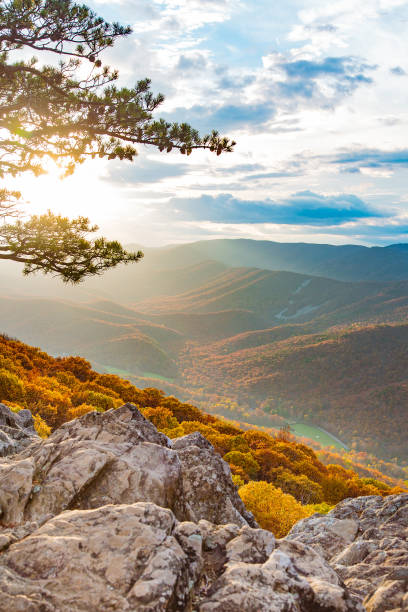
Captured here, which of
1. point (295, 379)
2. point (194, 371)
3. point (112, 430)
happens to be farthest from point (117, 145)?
point (194, 371)

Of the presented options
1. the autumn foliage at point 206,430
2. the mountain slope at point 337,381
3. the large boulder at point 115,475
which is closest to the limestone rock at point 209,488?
the large boulder at point 115,475

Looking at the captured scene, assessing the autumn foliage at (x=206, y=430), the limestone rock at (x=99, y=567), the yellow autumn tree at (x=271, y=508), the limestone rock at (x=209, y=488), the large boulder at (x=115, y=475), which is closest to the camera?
the limestone rock at (x=99, y=567)

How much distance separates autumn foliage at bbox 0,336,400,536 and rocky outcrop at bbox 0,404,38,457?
6.34 ft

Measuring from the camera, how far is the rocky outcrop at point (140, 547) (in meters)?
3.55

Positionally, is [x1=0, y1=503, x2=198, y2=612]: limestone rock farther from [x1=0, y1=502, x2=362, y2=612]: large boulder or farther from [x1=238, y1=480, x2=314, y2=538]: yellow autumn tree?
[x1=238, y1=480, x2=314, y2=538]: yellow autumn tree

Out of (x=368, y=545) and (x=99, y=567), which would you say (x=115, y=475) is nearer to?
(x=99, y=567)

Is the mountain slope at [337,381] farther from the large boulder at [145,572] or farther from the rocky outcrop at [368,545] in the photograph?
the large boulder at [145,572]

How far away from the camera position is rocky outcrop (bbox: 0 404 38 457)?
810cm

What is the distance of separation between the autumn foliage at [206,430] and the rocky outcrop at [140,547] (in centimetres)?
713

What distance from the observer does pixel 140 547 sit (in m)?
3.92

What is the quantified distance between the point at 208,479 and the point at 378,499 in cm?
703

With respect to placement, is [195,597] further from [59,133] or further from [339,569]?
[59,133]

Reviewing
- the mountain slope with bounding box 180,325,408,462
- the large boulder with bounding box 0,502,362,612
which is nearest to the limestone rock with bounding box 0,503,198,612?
the large boulder with bounding box 0,502,362,612

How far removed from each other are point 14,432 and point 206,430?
14.5m
